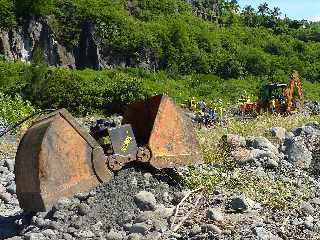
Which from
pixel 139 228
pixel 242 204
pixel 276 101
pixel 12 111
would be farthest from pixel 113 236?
pixel 276 101

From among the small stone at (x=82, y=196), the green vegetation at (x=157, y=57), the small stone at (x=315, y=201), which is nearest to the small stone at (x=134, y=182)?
the small stone at (x=82, y=196)

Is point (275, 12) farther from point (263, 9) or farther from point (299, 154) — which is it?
point (299, 154)

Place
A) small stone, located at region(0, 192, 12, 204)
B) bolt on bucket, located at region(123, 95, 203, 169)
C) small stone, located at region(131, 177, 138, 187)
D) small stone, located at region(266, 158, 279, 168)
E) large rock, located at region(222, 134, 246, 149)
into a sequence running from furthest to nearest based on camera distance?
small stone, located at region(0, 192, 12, 204)
large rock, located at region(222, 134, 246, 149)
small stone, located at region(266, 158, 279, 168)
bolt on bucket, located at region(123, 95, 203, 169)
small stone, located at region(131, 177, 138, 187)

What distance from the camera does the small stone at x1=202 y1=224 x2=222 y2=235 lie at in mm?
4832

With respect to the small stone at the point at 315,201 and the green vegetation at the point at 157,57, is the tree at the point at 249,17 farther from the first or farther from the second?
the small stone at the point at 315,201

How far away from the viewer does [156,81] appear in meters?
49.3

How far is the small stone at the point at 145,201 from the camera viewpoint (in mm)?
5410

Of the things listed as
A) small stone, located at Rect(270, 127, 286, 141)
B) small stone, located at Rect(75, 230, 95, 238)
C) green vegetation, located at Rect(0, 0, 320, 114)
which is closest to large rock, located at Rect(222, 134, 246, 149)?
small stone, located at Rect(270, 127, 286, 141)

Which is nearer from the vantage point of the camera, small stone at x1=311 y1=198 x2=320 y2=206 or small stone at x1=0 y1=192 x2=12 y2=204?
small stone at x1=311 y1=198 x2=320 y2=206

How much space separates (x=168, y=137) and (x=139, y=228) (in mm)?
1222

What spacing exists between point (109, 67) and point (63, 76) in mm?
26106

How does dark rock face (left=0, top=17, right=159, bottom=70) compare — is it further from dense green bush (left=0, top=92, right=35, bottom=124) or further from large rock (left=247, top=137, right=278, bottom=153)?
large rock (left=247, top=137, right=278, bottom=153)

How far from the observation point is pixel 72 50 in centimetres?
6088

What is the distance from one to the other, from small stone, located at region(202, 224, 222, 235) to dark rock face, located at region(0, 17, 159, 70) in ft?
173
